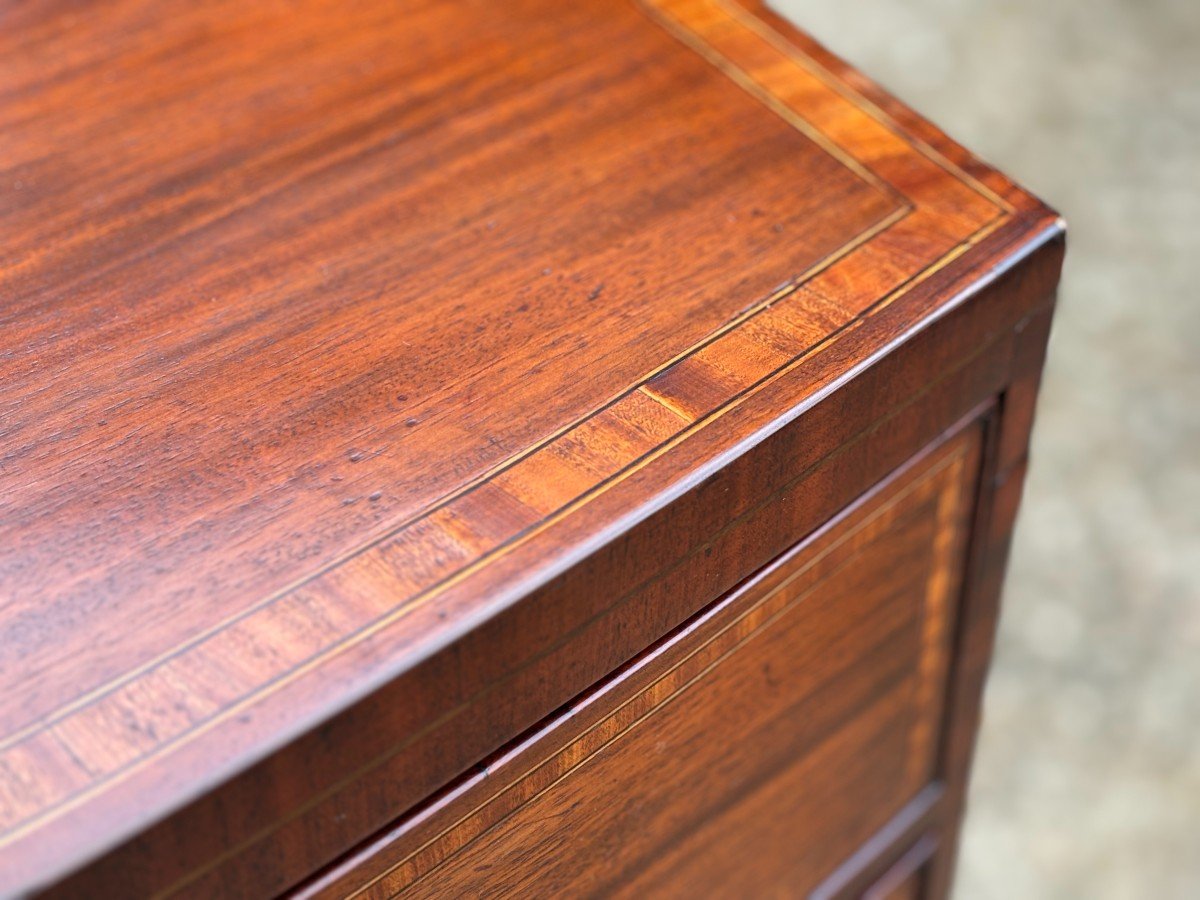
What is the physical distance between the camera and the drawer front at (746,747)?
406mm

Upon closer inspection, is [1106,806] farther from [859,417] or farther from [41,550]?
[41,550]

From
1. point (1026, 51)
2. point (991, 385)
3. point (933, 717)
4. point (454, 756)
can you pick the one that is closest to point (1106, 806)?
point (933, 717)

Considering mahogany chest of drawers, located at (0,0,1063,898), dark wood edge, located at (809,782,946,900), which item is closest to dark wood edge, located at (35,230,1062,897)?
mahogany chest of drawers, located at (0,0,1063,898)

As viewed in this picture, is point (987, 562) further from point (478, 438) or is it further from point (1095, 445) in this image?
point (1095, 445)

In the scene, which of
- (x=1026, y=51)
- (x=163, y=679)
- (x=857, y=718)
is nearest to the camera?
(x=163, y=679)

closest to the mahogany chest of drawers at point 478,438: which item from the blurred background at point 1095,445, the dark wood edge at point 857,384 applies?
the dark wood edge at point 857,384

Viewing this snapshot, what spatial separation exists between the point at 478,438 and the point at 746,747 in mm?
175

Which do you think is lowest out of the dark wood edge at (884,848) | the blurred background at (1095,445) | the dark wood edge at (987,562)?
the blurred background at (1095,445)

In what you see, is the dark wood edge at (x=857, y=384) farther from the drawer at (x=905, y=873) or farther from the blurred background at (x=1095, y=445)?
the blurred background at (x=1095, y=445)

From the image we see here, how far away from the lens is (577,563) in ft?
1.18

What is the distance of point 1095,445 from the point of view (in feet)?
3.77

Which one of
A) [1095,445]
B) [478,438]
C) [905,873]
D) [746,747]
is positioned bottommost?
[1095,445]

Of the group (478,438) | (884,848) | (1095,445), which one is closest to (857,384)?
(478,438)

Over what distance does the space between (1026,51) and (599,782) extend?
4.14ft
